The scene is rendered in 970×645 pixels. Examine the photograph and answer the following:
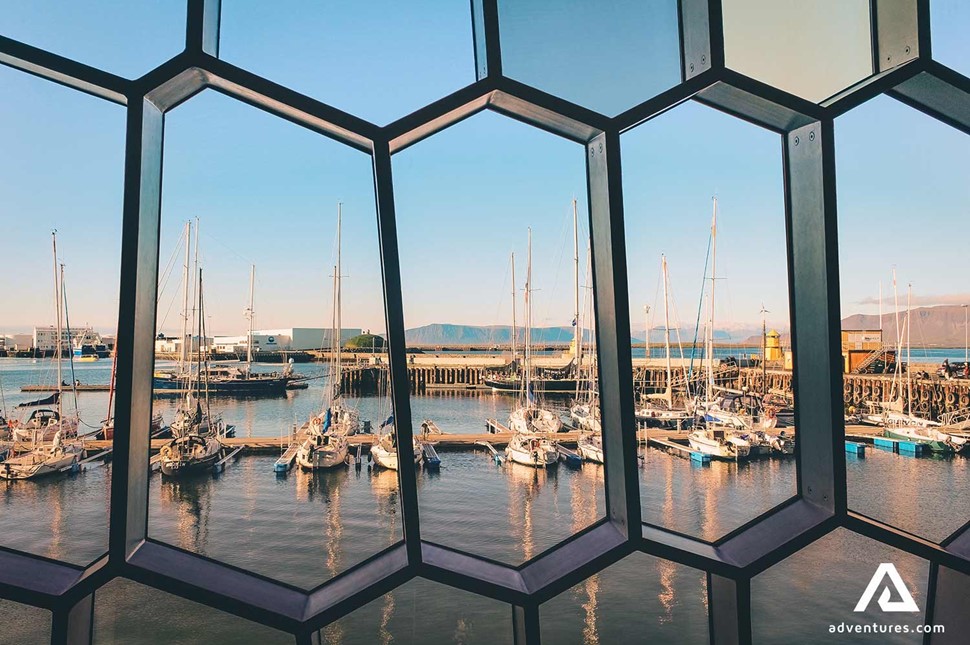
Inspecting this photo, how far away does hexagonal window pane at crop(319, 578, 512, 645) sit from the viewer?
411cm

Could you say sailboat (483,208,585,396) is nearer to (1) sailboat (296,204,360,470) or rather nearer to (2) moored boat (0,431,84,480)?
(1) sailboat (296,204,360,470)

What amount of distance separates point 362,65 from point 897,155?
11.4m

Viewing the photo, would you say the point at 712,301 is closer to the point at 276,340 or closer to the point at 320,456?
the point at 320,456

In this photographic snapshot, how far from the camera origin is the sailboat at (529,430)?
1129cm

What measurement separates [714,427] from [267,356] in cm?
2312

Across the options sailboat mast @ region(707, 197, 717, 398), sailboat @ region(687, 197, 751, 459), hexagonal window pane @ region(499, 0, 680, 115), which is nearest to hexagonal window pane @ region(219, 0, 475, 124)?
hexagonal window pane @ region(499, 0, 680, 115)

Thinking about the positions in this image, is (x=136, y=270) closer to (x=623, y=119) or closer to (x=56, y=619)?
(x=56, y=619)

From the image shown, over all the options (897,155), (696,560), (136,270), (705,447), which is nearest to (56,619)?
(136,270)

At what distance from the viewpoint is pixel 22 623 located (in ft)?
16.4

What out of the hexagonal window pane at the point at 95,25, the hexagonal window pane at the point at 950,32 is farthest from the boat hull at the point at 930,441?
the hexagonal window pane at the point at 95,25

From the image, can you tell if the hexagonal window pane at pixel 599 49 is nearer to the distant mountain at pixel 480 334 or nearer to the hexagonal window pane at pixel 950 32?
the hexagonal window pane at pixel 950 32

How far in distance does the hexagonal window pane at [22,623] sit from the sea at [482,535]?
0.02 meters

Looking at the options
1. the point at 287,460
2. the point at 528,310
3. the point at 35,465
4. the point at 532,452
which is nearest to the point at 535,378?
the point at 528,310

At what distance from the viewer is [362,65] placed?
5012mm
